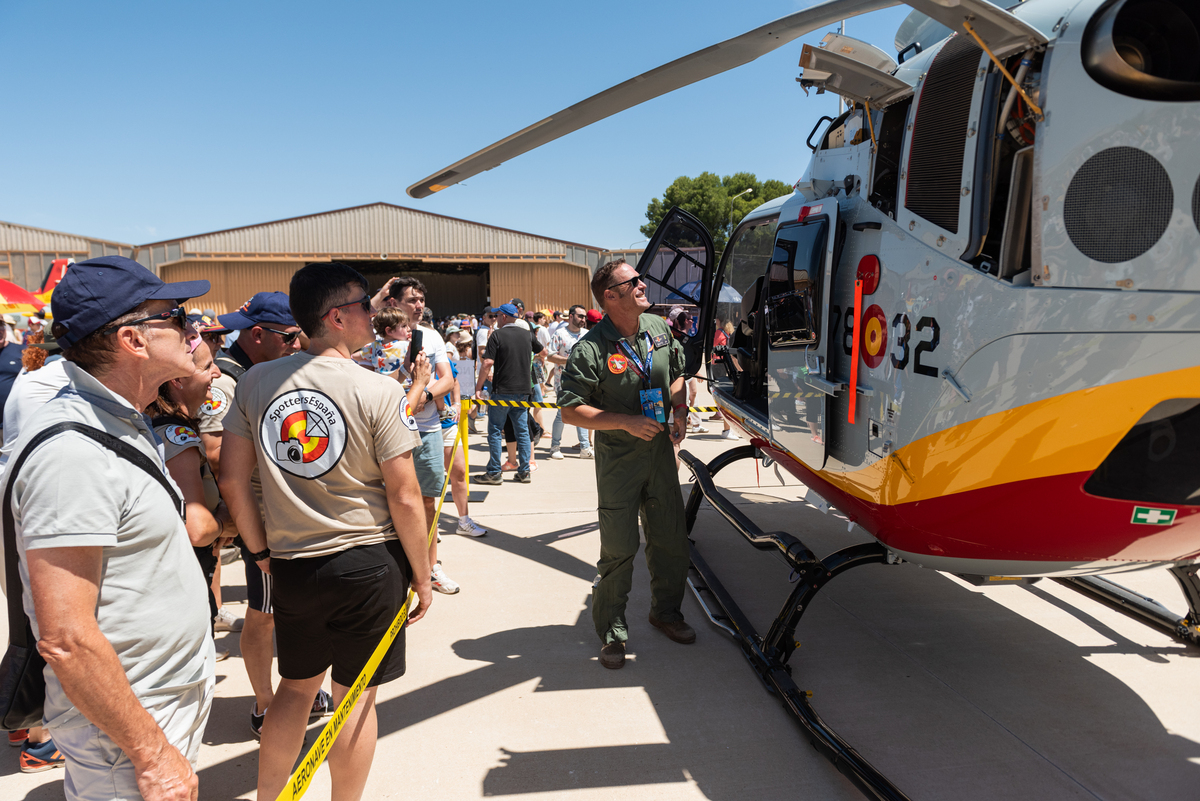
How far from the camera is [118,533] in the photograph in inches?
52.4

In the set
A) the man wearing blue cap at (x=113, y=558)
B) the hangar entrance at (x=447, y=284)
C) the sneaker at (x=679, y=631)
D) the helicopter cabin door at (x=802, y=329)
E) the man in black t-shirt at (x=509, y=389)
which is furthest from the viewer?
the hangar entrance at (x=447, y=284)

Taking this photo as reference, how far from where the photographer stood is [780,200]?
14.2ft

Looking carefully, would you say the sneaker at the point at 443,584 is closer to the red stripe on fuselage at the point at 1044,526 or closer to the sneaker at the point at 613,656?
the sneaker at the point at 613,656

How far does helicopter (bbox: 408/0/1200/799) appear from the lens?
186cm

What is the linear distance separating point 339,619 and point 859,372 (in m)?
2.19

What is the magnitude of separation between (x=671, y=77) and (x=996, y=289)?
1.37 metres

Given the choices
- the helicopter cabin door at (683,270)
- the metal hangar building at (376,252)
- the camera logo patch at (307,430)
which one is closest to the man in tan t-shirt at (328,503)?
the camera logo patch at (307,430)

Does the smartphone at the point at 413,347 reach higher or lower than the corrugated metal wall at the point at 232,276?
lower

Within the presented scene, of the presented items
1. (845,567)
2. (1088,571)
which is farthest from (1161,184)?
(845,567)

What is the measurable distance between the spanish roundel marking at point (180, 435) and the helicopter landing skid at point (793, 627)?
252 centimetres

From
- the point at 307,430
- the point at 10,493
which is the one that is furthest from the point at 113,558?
the point at 307,430

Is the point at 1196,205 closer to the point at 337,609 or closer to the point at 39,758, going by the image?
the point at 337,609

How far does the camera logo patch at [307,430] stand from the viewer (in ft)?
6.45

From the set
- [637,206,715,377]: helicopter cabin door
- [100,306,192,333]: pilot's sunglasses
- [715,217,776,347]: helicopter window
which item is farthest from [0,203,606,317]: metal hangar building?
[100,306,192,333]: pilot's sunglasses
